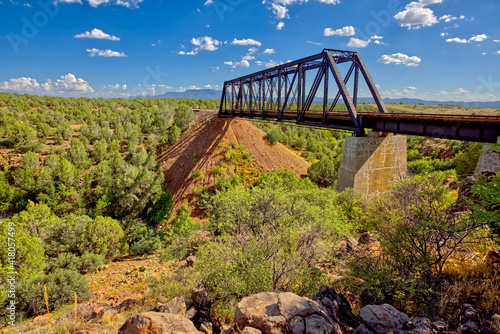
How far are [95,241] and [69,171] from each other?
40.2ft

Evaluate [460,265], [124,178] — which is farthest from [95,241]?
[460,265]

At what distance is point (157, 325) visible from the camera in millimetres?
5281

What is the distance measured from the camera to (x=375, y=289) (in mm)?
6855

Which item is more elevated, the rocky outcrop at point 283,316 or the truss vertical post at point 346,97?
the truss vertical post at point 346,97

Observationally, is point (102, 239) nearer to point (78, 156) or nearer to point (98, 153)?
point (78, 156)

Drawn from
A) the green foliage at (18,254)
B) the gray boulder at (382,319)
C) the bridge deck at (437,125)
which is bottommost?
the green foliage at (18,254)

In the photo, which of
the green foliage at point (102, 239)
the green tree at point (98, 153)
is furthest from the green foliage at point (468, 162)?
the green tree at point (98, 153)

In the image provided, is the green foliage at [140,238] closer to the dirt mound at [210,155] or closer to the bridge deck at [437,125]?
the dirt mound at [210,155]

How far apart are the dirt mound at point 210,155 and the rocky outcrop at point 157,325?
809 inches

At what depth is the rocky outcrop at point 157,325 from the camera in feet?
17.2

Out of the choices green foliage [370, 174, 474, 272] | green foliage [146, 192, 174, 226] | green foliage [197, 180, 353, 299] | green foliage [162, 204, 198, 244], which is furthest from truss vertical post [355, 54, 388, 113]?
green foliage [146, 192, 174, 226]

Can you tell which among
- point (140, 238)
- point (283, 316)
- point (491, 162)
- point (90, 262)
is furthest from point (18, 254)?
point (491, 162)

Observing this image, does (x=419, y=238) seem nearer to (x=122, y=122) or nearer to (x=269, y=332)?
(x=269, y=332)

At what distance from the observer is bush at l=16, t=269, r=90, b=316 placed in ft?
35.4
